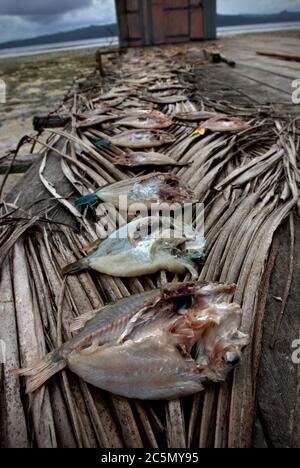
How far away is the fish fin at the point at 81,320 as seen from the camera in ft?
4.82

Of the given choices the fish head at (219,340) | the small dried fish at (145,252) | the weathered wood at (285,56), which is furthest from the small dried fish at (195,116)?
the weathered wood at (285,56)

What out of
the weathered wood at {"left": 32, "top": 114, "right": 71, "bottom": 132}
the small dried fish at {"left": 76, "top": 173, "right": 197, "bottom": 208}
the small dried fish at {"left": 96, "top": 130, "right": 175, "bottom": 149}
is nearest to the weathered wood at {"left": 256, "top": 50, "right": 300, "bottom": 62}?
the weathered wood at {"left": 32, "top": 114, "right": 71, "bottom": 132}

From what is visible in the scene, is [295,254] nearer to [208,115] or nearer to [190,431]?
[190,431]

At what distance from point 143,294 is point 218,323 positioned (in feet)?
1.22

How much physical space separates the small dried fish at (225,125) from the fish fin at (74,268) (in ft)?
8.24

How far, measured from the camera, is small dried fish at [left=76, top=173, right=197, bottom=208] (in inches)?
93.7

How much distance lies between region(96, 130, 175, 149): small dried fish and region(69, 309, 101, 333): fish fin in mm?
2301

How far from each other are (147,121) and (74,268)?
111 inches

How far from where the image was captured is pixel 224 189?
2.56 metres
